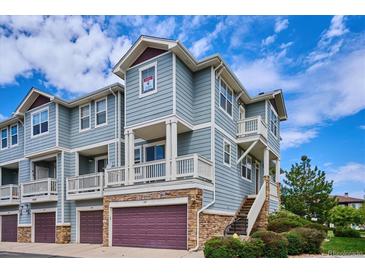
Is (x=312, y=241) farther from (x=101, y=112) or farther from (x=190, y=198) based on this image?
(x=101, y=112)

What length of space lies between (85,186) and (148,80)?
493cm

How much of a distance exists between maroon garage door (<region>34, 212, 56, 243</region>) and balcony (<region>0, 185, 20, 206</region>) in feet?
5.43

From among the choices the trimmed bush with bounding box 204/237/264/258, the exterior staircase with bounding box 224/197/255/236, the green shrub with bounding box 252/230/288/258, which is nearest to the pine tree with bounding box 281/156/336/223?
the exterior staircase with bounding box 224/197/255/236

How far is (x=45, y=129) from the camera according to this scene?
1445 centimetres

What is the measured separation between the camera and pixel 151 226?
33.6 feet

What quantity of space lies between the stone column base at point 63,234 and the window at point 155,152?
4567 mm

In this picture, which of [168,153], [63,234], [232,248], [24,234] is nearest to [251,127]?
[168,153]

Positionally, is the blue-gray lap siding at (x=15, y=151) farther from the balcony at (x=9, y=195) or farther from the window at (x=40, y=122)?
the window at (x=40, y=122)

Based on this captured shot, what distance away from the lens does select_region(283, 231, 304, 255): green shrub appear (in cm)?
901

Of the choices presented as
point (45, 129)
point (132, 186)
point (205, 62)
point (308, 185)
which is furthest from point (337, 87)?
point (45, 129)

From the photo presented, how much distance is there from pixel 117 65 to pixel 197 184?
5131 millimetres

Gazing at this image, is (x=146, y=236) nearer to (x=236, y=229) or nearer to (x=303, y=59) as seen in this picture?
(x=236, y=229)

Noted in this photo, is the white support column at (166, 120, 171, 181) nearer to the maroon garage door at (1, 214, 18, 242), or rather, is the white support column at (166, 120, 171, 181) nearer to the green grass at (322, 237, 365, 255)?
the green grass at (322, 237, 365, 255)

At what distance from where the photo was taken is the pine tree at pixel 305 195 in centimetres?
1427
